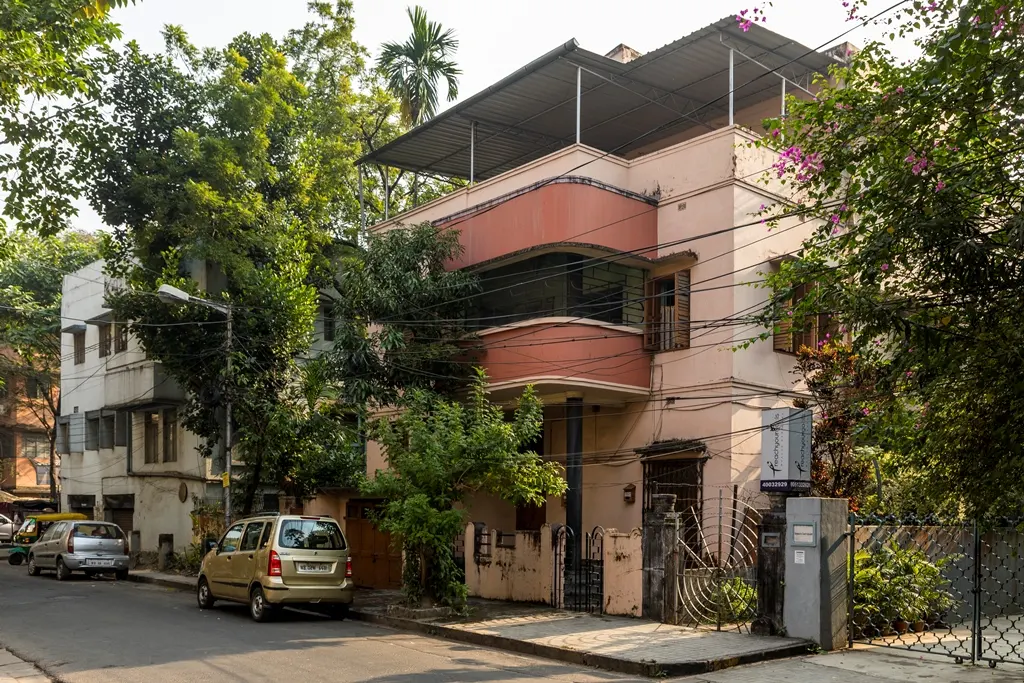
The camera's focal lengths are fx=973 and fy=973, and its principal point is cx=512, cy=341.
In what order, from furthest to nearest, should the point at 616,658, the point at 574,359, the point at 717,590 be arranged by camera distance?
1. the point at 574,359
2. the point at 717,590
3. the point at 616,658

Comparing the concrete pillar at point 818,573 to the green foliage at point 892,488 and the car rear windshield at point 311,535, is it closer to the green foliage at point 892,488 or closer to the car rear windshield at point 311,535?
the green foliage at point 892,488

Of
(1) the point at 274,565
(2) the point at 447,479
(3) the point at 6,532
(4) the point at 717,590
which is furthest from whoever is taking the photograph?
(3) the point at 6,532

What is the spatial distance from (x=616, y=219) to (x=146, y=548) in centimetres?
2251

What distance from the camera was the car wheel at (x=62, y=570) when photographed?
1033 inches

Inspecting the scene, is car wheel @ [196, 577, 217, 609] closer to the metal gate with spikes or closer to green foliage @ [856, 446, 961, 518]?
the metal gate with spikes

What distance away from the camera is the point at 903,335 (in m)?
9.12

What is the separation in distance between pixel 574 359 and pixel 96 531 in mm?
15903

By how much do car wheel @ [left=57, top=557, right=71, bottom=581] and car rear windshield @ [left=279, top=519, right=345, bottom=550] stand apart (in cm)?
1324

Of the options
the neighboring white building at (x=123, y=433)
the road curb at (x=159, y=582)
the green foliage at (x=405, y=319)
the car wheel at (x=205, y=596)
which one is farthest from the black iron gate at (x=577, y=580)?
the neighboring white building at (x=123, y=433)

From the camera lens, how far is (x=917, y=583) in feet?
43.3

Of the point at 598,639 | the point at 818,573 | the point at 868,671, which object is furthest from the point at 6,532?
the point at 868,671

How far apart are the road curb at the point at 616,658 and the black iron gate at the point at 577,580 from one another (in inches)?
103

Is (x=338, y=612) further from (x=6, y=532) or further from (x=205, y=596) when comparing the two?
(x=6, y=532)

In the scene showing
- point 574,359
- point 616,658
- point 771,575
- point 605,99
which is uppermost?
point 605,99
